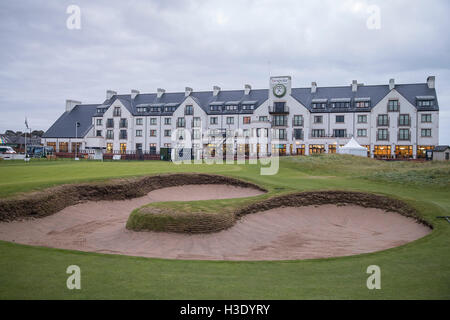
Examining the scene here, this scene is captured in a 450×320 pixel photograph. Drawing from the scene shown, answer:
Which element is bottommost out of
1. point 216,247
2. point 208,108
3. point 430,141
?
point 216,247

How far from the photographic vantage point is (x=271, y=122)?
78.1 m

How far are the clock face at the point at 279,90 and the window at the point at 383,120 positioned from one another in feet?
66.1

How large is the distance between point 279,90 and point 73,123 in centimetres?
5480

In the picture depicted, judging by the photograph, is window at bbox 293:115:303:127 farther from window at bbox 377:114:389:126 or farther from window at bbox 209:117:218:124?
window at bbox 209:117:218:124

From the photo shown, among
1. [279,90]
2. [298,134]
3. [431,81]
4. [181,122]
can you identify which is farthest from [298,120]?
[181,122]

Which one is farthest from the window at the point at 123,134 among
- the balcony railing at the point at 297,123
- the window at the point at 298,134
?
the window at the point at 298,134

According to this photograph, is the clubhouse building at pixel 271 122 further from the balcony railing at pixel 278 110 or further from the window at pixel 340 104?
the balcony railing at pixel 278 110

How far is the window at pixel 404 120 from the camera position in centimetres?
7044

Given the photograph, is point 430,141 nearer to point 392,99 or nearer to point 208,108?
point 392,99

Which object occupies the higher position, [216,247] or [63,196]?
[63,196]

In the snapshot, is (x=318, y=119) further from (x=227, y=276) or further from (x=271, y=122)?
(x=227, y=276)
